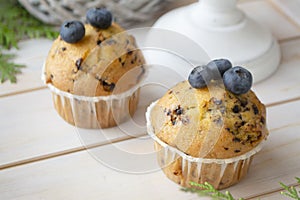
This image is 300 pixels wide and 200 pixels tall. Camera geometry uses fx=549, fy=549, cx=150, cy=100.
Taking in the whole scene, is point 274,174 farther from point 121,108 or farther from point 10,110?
point 10,110

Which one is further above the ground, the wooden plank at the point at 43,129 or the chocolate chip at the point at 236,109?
the chocolate chip at the point at 236,109

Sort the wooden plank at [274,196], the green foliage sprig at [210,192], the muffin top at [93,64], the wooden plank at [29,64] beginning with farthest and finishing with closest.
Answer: the wooden plank at [29,64] < the muffin top at [93,64] < the wooden plank at [274,196] < the green foliage sprig at [210,192]

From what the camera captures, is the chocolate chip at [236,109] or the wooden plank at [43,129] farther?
the wooden plank at [43,129]

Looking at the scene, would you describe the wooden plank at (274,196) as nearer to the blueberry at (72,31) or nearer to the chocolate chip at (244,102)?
the chocolate chip at (244,102)

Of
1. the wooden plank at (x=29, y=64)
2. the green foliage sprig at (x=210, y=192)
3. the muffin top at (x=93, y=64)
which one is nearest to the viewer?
the green foliage sprig at (x=210, y=192)

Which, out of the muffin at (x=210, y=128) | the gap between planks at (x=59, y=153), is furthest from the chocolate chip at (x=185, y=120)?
the gap between planks at (x=59, y=153)

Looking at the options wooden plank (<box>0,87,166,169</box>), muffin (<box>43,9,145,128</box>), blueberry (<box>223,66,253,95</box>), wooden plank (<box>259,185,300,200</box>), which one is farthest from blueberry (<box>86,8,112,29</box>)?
wooden plank (<box>259,185,300,200</box>)

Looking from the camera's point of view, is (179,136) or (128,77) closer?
(179,136)

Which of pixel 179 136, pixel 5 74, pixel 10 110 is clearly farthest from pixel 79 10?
pixel 179 136
